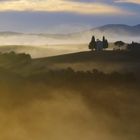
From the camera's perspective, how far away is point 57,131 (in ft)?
140

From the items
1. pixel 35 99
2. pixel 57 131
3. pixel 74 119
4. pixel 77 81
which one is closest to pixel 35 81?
pixel 77 81

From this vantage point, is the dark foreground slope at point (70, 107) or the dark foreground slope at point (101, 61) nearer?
the dark foreground slope at point (70, 107)

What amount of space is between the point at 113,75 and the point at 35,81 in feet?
60.1

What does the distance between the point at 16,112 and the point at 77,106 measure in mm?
9042

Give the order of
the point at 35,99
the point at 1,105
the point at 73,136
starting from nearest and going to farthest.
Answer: the point at 73,136 < the point at 1,105 < the point at 35,99

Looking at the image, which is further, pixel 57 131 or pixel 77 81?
pixel 77 81

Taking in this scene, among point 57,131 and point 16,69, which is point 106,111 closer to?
point 57,131

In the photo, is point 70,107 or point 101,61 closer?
point 70,107

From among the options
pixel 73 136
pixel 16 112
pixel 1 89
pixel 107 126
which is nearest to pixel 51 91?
pixel 1 89

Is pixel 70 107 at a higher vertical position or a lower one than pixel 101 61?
lower

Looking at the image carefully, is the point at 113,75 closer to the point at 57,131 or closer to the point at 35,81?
the point at 35,81

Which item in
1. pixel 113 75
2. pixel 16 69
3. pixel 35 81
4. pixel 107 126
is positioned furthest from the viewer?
pixel 16 69

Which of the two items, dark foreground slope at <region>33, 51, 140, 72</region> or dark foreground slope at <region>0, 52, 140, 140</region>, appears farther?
dark foreground slope at <region>33, 51, 140, 72</region>

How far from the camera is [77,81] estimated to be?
83250mm
